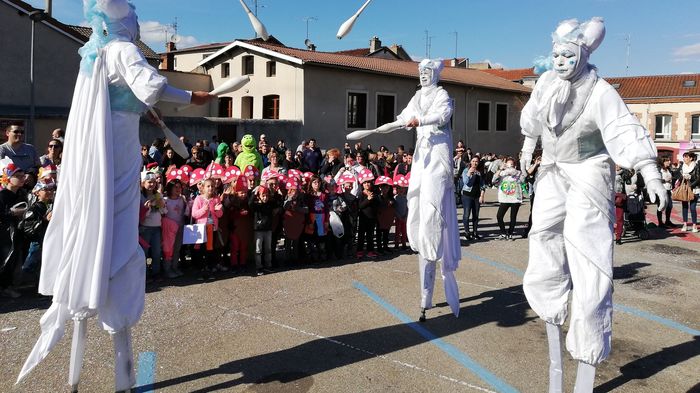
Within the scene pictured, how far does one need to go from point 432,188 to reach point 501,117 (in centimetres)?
2908

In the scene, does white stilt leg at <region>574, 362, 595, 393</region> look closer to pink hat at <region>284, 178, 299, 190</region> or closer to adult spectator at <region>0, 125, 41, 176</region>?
pink hat at <region>284, 178, 299, 190</region>

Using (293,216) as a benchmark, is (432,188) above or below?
above

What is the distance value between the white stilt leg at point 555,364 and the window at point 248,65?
79.6 ft

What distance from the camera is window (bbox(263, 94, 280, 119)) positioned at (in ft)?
83.5

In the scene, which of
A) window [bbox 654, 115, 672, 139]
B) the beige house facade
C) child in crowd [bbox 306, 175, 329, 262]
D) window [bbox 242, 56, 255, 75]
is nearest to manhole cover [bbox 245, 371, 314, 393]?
child in crowd [bbox 306, 175, 329, 262]

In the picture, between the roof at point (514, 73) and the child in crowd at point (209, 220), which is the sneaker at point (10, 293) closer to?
the child in crowd at point (209, 220)

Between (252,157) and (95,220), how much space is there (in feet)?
24.3

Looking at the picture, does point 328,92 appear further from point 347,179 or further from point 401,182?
point 347,179

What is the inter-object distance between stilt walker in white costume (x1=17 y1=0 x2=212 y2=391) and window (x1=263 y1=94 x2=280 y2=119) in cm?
2165

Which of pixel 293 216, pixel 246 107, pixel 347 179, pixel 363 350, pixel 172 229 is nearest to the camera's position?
pixel 363 350

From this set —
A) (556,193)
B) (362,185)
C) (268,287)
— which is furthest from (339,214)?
(556,193)

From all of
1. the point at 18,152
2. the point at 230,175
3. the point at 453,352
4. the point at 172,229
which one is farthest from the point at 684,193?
the point at 18,152

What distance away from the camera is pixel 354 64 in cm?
2555

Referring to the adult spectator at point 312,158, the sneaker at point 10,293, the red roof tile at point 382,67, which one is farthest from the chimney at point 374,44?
the sneaker at point 10,293
